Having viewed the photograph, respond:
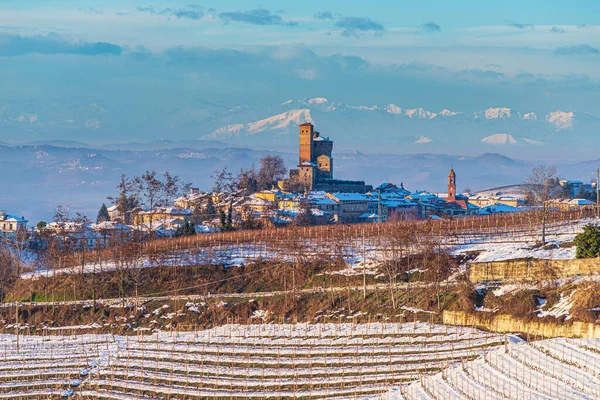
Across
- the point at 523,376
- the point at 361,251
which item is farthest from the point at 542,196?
the point at 523,376

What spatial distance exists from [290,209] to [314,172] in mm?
38650

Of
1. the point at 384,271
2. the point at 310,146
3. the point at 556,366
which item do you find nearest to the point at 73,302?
the point at 384,271

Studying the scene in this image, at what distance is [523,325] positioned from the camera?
131 feet

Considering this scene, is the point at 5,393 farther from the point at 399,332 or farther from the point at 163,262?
the point at 163,262

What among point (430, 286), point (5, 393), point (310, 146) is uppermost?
point (310, 146)

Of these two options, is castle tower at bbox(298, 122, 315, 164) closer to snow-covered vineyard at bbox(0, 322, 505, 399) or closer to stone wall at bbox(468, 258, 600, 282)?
stone wall at bbox(468, 258, 600, 282)

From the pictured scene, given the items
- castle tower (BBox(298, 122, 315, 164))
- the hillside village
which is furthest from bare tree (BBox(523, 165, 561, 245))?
castle tower (BBox(298, 122, 315, 164))

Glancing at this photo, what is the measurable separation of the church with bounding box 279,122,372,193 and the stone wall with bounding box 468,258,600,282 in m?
88.7

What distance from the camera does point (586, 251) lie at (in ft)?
151

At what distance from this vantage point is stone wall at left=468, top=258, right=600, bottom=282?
45.0m

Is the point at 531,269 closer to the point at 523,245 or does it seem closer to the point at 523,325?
the point at 523,325

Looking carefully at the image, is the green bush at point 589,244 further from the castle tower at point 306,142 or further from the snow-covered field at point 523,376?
the castle tower at point 306,142

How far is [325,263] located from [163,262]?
11537mm

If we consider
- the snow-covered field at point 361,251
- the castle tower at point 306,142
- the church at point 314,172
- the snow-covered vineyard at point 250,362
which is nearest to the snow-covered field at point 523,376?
the snow-covered vineyard at point 250,362
